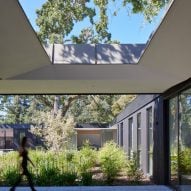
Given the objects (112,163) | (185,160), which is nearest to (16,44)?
(185,160)

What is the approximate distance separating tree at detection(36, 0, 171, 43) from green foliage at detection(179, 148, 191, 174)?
3.55m

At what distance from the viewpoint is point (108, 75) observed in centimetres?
1044

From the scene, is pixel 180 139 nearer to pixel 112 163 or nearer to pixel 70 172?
pixel 112 163

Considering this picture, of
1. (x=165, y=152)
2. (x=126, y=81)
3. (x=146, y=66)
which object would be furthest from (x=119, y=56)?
(x=165, y=152)

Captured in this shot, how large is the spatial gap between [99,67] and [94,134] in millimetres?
29896

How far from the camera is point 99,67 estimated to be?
32.2 ft

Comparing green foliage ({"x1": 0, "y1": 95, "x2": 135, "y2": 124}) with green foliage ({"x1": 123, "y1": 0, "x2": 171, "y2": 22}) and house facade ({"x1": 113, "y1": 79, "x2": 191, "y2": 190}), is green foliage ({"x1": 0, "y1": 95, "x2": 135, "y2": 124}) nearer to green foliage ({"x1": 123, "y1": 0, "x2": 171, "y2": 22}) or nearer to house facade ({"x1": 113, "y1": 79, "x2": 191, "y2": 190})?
house facade ({"x1": 113, "y1": 79, "x2": 191, "y2": 190})

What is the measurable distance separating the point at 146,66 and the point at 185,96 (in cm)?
131

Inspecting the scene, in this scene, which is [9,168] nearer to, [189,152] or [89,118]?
[189,152]

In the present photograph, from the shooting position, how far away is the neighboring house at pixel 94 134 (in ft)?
123

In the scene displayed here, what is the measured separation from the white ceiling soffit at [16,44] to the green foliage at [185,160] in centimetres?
382

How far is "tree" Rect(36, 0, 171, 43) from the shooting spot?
12.2 meters

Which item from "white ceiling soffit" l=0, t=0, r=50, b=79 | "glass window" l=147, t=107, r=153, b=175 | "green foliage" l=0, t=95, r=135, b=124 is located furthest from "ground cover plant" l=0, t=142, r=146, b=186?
"green foliage" l=0, t=95, r=135, b=124

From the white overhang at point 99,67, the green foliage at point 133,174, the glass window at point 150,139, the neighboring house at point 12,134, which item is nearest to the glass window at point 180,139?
the white overhang at point 99,67
